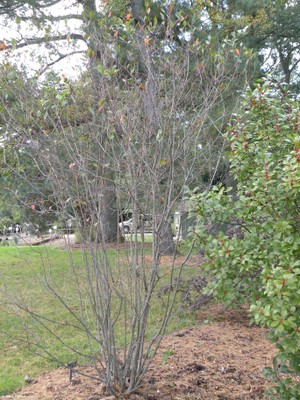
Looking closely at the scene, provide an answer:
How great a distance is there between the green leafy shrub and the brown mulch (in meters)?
0.80

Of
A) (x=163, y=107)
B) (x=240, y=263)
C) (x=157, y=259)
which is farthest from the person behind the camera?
(x=163, y=107)

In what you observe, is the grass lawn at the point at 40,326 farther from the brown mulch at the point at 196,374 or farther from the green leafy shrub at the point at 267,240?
the green leafy shrub at the point at 267,240

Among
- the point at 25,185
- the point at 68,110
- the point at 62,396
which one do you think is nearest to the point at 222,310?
the point at 62,396

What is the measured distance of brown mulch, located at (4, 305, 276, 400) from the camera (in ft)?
10.7

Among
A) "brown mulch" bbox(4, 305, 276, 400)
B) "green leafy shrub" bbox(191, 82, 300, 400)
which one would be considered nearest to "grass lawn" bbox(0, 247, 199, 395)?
"brown mulch" bbox(4, 305, 276, 400)

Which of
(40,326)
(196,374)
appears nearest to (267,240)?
(196,374)

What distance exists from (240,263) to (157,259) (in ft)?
2.13

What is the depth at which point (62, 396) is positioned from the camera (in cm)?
325

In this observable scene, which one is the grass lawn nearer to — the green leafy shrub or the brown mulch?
the brown mulch

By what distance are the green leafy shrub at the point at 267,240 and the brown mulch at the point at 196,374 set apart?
2.62 ft

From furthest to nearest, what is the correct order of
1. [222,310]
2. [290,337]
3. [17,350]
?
[222,310]
[17,350]
[290,337]

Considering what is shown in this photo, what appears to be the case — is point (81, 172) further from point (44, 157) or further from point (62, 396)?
point (62, 396)

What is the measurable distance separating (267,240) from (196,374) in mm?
1614

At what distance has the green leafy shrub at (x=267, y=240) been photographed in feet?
7.13
